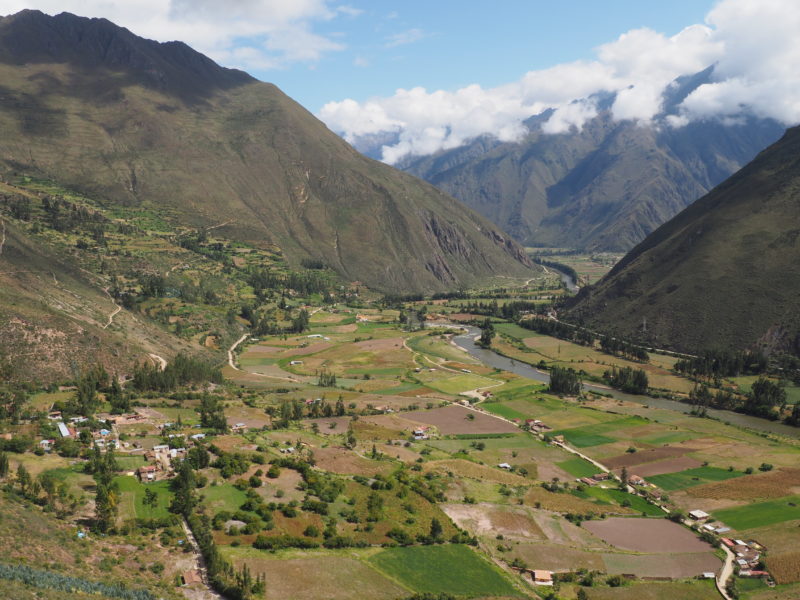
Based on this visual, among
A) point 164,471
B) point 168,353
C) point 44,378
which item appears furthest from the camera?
point 168,353

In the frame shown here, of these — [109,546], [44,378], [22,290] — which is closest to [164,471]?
[109,546]

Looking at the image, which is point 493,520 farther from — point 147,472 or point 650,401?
point 650,401

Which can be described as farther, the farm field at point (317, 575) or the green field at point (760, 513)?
the green field at point (760, 513)

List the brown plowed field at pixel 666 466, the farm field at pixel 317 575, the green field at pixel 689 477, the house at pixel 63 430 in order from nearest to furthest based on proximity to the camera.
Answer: the farm field at pixel 317 575
the house at pixel 63 430
the green field at pixel 689 477
the brown plowed field at pixel 666 466

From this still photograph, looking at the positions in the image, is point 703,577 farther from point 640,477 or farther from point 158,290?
point 158,290

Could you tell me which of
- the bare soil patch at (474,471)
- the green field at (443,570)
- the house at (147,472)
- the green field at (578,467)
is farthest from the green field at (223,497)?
the green field at (578,467)

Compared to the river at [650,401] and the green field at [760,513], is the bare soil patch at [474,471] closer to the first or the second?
the green field at [760,513]

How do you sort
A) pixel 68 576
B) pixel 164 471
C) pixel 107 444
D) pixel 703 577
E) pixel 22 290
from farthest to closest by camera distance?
1. pixel 22 290
2. pixel 107 444
3. pixel 164 471
4. pixel 703 577
5. pixel 68 576

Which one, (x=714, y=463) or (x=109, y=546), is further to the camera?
(x=714, y=463)
